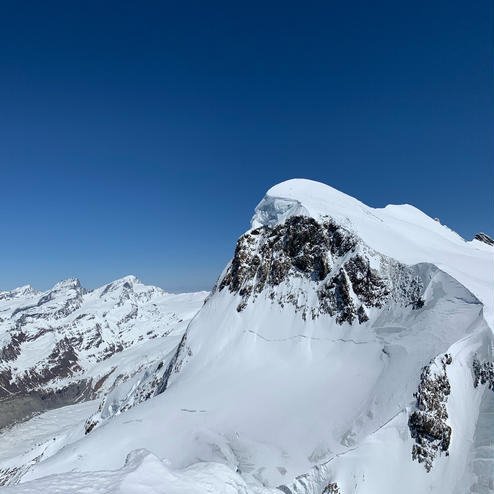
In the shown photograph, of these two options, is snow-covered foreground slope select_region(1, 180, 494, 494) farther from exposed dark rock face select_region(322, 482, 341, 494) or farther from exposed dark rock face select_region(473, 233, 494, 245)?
exposed dark rock face select_region(473, 233, 494, 245)

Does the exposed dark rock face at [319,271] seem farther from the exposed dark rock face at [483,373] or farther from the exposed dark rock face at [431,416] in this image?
the exposed dark rock face at [431,416]

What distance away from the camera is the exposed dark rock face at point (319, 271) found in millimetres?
35562

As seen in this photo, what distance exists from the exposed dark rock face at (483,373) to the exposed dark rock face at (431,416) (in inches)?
74.6

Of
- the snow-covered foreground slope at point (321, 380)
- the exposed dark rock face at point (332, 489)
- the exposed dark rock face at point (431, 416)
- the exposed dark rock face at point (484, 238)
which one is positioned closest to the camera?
the exposed dark rock face at point (332, 489)

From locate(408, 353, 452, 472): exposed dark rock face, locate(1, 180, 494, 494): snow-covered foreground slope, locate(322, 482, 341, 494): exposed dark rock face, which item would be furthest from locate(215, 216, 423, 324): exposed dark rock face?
locate(322, 482, 341, 494): exposed dark rock face

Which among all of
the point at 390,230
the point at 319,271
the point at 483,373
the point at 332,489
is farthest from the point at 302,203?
the point at 332,489

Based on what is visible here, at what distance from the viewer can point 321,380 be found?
102 feet

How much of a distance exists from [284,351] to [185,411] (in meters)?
12.4

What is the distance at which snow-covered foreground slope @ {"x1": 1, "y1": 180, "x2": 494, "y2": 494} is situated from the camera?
19266 mm

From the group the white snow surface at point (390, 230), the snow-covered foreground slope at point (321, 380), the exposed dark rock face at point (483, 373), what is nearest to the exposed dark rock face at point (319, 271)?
the snow-covered foreground slope at point (321, 380)

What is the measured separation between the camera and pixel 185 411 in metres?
31.2

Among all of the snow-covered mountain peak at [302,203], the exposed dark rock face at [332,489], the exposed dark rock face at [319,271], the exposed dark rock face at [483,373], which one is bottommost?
the exposed dark rock face at [332,489]

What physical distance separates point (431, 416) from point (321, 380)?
11.7 metres

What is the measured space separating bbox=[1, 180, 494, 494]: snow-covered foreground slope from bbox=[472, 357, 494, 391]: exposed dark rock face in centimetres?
7
